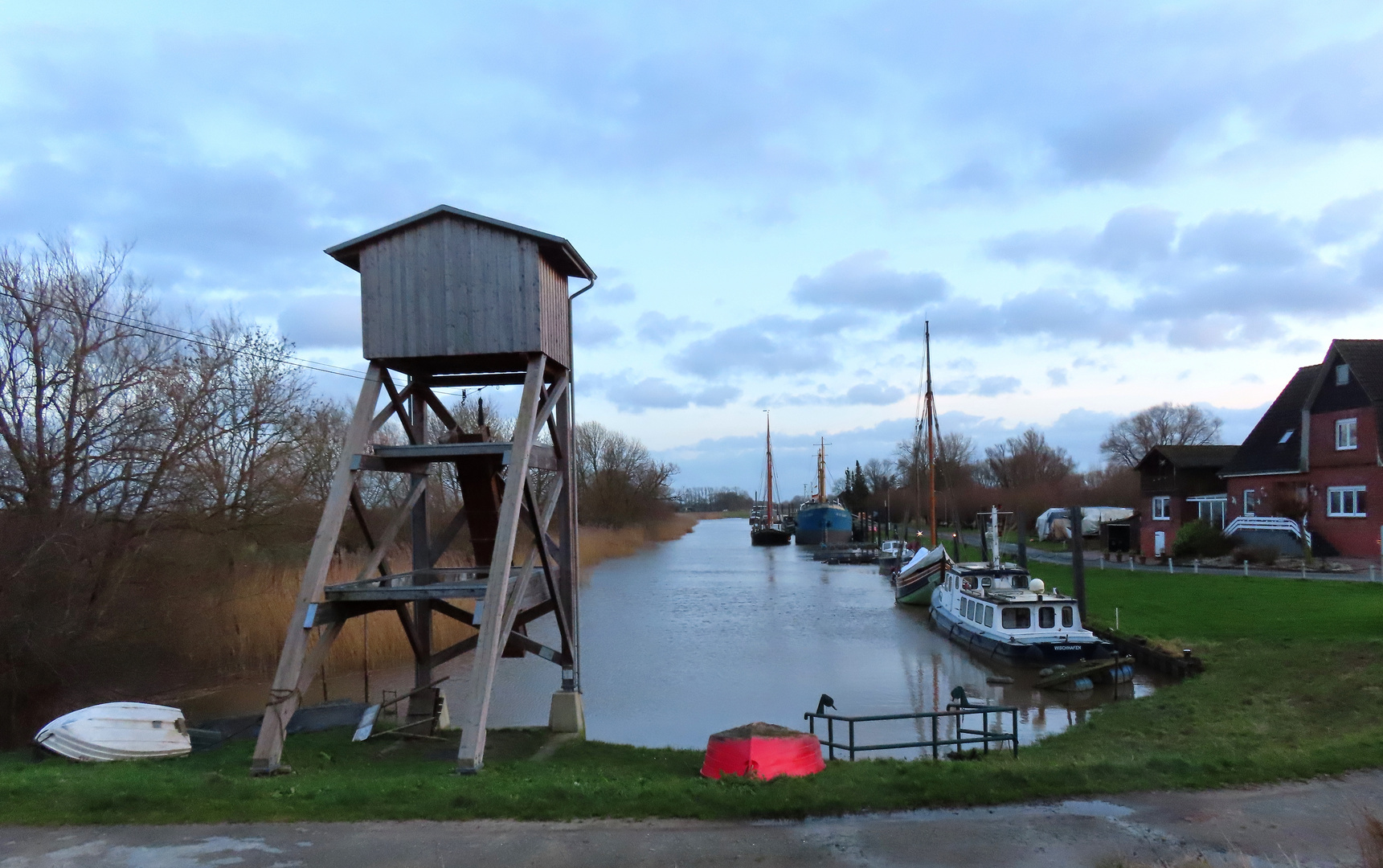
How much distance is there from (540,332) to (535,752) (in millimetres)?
5966

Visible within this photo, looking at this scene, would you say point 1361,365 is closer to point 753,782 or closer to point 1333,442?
point 1333,442

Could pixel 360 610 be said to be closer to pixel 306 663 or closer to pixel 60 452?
pixel 306 663

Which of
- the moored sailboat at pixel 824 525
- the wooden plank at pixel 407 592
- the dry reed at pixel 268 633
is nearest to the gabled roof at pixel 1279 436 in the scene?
the dry reed at pixel 268 633

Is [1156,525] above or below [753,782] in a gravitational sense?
above

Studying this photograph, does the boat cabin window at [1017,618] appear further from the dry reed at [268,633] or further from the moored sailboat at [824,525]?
the moored sailboat at [824,525]

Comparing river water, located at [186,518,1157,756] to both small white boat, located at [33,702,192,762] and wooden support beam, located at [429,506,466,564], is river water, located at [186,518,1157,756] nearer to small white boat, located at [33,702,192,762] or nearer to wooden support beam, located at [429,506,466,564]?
wooden support beam, located at [429,506,466,564]

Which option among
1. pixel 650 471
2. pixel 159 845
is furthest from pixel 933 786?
pixel 650 471

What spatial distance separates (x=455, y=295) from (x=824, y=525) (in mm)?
92380

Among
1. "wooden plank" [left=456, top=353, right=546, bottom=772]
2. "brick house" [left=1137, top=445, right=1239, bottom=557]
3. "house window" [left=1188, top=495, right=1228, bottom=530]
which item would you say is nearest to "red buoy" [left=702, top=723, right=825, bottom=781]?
"wooden plank" [left=456, top=353, right=546, bottom=772]

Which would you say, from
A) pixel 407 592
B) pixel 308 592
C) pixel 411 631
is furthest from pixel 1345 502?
pixel 308 592

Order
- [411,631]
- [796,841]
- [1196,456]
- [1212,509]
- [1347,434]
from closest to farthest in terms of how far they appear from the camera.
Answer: [796,841] → [411,631] → [1347,434] → [1212,509] → [1196,456]

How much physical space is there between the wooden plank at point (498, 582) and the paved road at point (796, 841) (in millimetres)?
3131

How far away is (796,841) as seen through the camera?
7.96 m

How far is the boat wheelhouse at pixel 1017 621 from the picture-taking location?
87.7 feet
